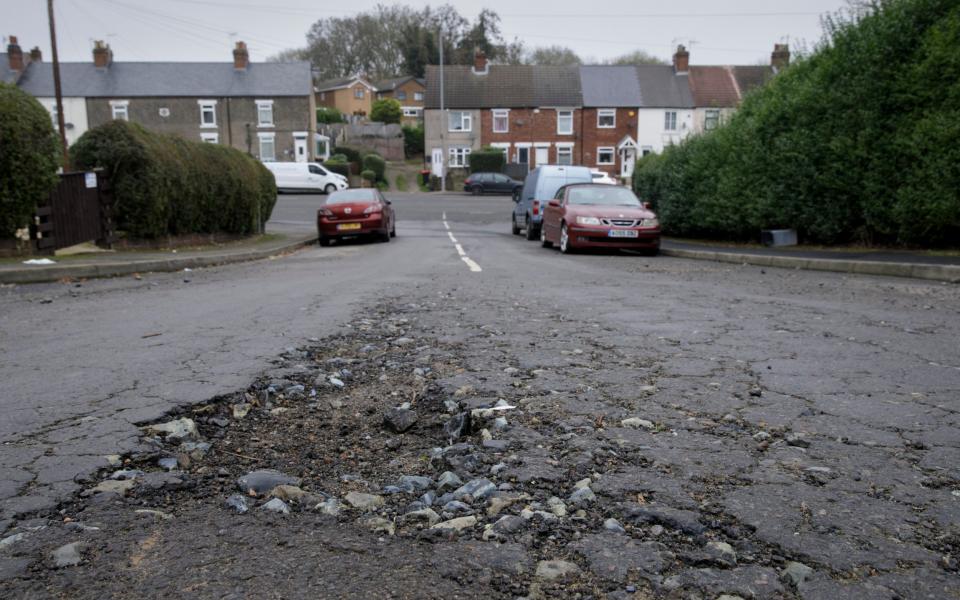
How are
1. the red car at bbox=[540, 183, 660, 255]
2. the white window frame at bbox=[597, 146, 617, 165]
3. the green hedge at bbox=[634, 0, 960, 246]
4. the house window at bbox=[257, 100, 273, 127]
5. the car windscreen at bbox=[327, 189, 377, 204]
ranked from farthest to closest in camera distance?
1. the white window frame at bbox=[597, 146, 617, 165]
2. the house window at bbox=[257, 100, 273, 127]
3. the car windscreen at bbox=[327, 189, 377, 204]
4. the red car at bbox=[540, 183, 660, 255]
5. the green hedge at bbox=[634, 0, 960, 246]

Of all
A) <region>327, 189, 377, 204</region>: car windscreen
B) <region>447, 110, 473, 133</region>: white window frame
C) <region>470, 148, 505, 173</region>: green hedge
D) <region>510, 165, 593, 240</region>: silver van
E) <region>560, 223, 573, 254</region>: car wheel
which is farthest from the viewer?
<region>447, 110, 473, 133</region>: white window frame

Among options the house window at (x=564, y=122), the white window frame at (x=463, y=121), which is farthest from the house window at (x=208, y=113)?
the house window at (x=564, y=122)

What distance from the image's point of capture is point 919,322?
289 inches

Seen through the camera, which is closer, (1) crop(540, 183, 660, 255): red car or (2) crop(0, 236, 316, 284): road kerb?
(2) crop(0, 236, 316, 284): road kerb

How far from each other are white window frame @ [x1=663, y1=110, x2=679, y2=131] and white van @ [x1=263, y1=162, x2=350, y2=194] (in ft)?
95.6

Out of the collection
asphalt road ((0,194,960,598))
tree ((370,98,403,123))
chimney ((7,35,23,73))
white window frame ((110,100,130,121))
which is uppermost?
chimney ((7,35,23,73))

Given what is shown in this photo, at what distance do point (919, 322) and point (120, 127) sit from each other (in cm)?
1529

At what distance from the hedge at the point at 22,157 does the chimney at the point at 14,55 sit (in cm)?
5501

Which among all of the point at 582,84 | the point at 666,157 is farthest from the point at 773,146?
the point at 582,84

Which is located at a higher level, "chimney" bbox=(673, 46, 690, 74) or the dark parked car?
"chimney" bbox=(673, 46, 690, 74)

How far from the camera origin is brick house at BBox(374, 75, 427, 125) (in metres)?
95.0

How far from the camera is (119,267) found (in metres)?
13.0

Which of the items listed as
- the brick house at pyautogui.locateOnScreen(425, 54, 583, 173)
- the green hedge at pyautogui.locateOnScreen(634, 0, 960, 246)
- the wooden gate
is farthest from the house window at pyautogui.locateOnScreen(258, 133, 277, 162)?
the green hedge at pyautogui.locateOnScreen(634, 0, 960, 246)

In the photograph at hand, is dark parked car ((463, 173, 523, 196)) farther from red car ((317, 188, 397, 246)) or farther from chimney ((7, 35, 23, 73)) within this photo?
chimney ((7, 35, 23, 73))
